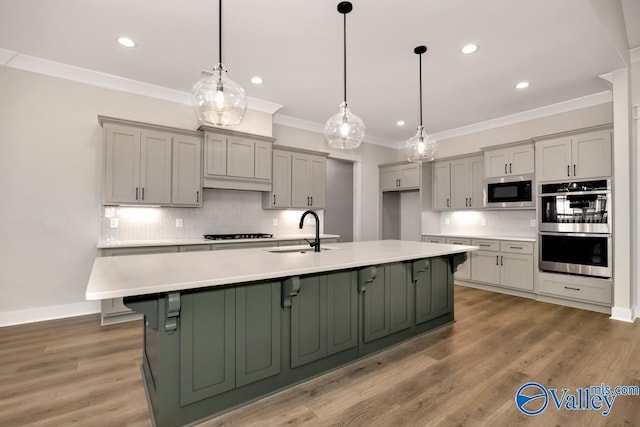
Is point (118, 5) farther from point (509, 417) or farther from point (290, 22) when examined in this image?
point (509, 417)

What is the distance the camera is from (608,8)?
277 centimetres

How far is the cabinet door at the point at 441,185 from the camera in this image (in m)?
5.80

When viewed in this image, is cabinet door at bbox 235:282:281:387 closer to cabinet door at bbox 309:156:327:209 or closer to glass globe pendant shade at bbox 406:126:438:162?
glass globe pendant shade at bbox 406:126:438:162

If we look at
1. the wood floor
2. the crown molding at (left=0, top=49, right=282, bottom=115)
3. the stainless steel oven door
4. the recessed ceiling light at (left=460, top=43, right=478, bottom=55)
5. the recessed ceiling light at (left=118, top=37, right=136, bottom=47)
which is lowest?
the wood floor

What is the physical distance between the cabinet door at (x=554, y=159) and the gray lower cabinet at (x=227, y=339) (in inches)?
168

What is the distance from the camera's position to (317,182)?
17.2 feet

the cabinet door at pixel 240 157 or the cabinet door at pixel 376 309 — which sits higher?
the cabinet door at pixel 240 157

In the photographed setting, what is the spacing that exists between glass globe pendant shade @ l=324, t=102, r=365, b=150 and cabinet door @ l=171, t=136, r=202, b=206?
2049 mm

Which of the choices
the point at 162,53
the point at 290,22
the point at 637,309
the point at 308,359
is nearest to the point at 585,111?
the point at 637,309

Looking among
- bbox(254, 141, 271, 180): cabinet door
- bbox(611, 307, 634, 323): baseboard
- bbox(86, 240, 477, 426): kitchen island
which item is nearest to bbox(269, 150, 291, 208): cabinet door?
bbox(254, 141, 271, 180): cabinet door

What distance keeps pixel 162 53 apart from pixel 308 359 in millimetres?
3339

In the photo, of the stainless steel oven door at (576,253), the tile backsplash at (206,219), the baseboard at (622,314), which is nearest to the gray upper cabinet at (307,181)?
the tile backsplash at (206,219)

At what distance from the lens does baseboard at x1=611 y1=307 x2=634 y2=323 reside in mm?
3470

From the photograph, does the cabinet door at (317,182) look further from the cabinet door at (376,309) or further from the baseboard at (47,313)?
the baseboard at (47,313)
